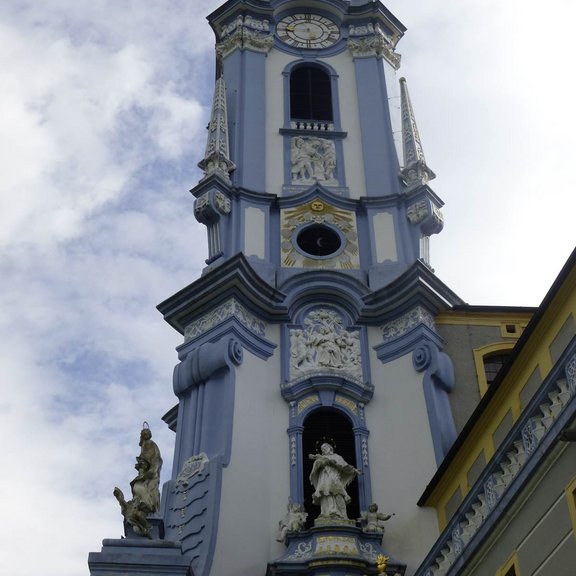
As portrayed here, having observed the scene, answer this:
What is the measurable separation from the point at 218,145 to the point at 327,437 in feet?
28.7

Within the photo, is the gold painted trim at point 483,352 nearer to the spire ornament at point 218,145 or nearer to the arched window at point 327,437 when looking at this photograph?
the arched window at point 327,437

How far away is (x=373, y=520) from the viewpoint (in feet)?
66.2

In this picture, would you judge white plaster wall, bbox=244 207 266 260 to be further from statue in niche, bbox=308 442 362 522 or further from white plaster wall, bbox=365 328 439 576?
statue in niche, bbox=308 442 362 522

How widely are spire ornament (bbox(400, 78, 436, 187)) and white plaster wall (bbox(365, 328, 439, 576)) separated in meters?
5.06

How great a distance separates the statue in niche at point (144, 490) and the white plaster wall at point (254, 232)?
655 cm

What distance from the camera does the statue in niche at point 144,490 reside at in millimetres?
18875

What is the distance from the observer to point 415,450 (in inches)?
841

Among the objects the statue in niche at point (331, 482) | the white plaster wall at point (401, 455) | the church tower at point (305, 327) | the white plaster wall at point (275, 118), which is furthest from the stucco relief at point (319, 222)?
the statue in niche at point (331, 482)

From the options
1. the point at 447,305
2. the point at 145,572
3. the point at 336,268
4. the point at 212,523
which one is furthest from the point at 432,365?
the point at 145,572

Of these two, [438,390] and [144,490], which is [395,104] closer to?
[438,390]

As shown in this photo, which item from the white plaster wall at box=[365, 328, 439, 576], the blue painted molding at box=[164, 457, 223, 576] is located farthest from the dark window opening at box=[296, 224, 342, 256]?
the blue painted molding at box=[164, 457, 223, 576]

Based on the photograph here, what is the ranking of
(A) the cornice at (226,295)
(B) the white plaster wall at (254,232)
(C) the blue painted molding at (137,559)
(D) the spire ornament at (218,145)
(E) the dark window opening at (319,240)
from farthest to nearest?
(D) the spire ornament at (218,145) → (E) the dark window opening at (319,240) → (B) the white plaster wall at (254,232) → (A) the cornice at (226,295) → (C) the blue painted molding at (137,559)

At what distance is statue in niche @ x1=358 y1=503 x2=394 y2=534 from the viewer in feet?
65.5

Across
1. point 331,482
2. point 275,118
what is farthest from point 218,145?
point 331,482
